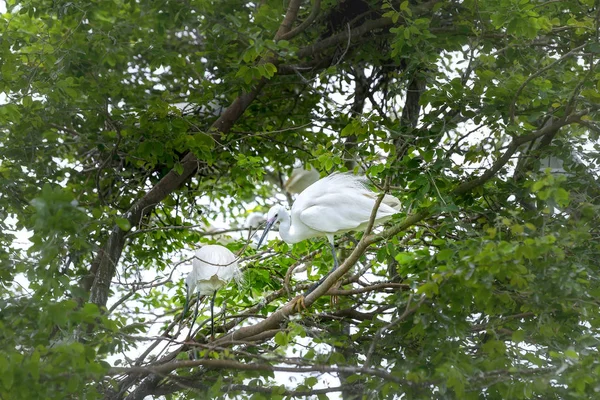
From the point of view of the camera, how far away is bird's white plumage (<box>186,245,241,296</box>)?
12.7 ft

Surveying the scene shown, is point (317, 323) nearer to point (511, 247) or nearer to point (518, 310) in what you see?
point (518, 310)

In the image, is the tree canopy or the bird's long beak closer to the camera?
the tree canopy

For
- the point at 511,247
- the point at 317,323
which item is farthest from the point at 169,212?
the point at 511,247

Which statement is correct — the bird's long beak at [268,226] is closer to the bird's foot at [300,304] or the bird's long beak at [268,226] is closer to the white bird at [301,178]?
the bird's foot at [300,304]

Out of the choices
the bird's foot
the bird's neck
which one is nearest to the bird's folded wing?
the bird's neck

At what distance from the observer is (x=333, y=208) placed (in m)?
3.78

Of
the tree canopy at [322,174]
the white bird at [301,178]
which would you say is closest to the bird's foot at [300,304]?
the tree canopy at [322,174]

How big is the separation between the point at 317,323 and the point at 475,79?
52.1 inches

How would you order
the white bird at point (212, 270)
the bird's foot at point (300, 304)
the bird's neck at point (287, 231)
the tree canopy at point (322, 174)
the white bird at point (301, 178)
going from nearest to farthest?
1. the tree canopy at point (322, 174)
2. the bird's foot at point (300, 304)
3. the white bird at point (212, 270)
4. the bird's neck at point (287, 231)
5. the white bird at point (301, 178)

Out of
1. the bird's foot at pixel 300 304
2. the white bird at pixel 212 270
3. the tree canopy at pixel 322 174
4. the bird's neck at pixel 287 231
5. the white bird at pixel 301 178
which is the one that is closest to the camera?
the tree canopy at pixel 322 174

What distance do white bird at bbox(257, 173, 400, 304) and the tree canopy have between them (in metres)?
0.10

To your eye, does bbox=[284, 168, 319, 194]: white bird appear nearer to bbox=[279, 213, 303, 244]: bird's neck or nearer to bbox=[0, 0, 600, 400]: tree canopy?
bbox=[0, 0, 600, 400]: tree canopy

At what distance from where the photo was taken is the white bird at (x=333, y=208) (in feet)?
12.3

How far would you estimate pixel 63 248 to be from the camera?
3.19 metres
